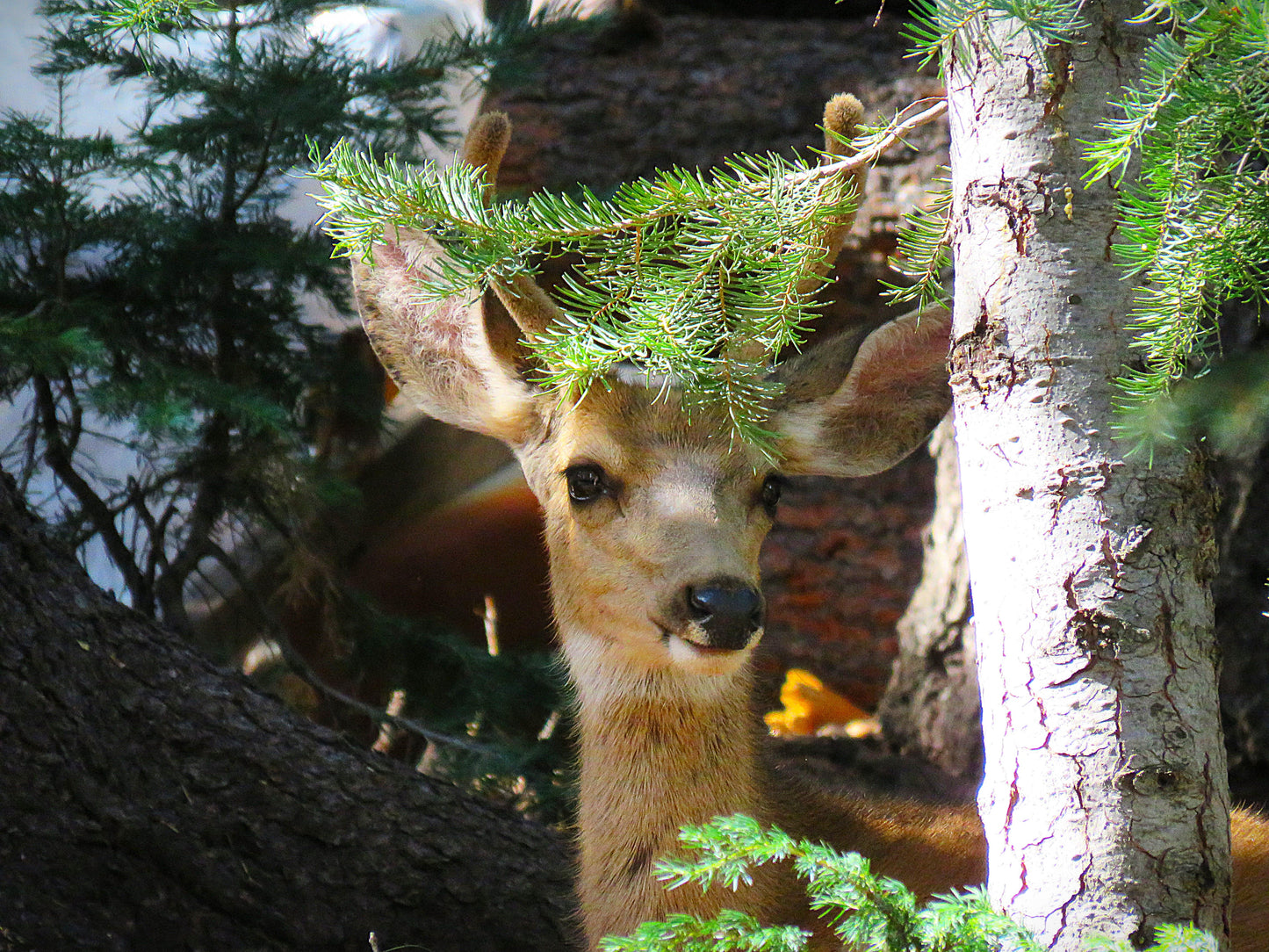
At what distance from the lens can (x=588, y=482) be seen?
340cm

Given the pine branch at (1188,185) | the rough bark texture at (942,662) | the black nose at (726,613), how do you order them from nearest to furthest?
1. the pine branch at (1188,185)
2. the black nose at (726,613)
3. the rough bark texture at (942,662)

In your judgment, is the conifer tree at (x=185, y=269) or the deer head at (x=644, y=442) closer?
the deer head at (x=644, y=442)

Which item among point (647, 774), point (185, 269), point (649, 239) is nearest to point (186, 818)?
point (647, 774)

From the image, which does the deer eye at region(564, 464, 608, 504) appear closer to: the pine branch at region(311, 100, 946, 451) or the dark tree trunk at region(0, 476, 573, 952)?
the pine branch at region(311, 100, 946, 451)

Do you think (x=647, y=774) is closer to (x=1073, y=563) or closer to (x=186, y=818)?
(x=186, y=818)

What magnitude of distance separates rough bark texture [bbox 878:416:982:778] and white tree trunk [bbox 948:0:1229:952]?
3.35 m

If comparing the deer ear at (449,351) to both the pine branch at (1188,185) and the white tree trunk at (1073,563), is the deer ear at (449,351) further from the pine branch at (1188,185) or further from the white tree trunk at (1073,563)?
the pine branch at (1188,185)

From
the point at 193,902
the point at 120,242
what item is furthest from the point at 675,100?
the point at 193,902

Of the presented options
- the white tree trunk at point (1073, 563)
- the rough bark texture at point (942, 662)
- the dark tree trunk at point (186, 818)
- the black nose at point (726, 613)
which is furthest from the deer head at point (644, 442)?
the rough bark texture at point (942, 662)

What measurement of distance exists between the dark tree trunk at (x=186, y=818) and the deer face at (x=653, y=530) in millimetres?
780

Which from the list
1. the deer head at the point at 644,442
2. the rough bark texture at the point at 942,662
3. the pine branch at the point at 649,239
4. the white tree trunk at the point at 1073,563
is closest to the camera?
the white tree trunk at the point at 1073,563

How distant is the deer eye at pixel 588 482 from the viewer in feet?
11.1

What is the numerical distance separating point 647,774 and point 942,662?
2807 mm

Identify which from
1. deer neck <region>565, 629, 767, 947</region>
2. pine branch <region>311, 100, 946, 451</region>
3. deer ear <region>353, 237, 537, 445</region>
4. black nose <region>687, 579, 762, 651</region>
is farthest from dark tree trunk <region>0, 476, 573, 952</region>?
pine branch <region>311, 100, 946, 451</region>
